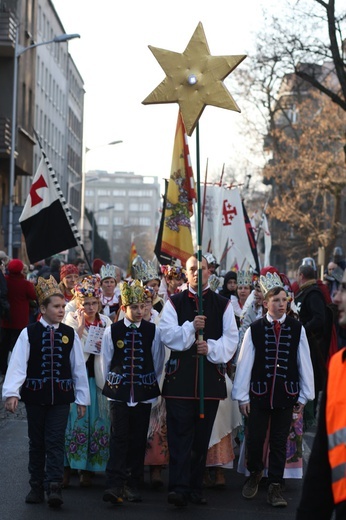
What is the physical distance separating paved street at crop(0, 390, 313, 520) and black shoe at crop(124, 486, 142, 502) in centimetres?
7

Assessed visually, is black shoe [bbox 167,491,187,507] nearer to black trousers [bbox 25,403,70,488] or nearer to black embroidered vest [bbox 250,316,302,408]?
black trousers [bbox 25,403,70,488]

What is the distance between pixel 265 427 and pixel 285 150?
4585 centimetres

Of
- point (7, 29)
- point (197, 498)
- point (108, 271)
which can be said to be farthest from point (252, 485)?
point (7, 29)

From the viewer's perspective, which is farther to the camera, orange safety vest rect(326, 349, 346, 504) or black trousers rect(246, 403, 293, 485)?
black trousers rect(246, 403, 293, 485)

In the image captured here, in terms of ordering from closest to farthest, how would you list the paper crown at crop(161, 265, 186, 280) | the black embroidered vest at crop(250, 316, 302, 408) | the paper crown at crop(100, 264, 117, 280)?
the black embroidered vest at crop(250, 316, 302, 408), the paper crown at crop(161, 265, 186, 280), the paper crown at crop(100, 264, 117, 280)

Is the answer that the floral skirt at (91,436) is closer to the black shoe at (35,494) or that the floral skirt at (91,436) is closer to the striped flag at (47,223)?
the black shoe at (35,494)

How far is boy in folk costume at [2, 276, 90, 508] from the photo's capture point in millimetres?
9078

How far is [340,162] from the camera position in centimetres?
5116

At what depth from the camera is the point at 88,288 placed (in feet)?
34.1

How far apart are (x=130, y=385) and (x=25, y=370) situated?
91 cm

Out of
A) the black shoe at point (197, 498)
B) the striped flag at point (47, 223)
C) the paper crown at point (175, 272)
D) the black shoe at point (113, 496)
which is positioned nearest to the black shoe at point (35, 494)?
the black shoe at point (113, 496)

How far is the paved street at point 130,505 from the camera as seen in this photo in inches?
349

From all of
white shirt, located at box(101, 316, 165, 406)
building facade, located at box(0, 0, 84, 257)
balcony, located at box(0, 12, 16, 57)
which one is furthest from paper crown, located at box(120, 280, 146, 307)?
balcony, located at box(0, 12, 16, 57)

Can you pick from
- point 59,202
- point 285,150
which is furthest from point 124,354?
point 285,150
